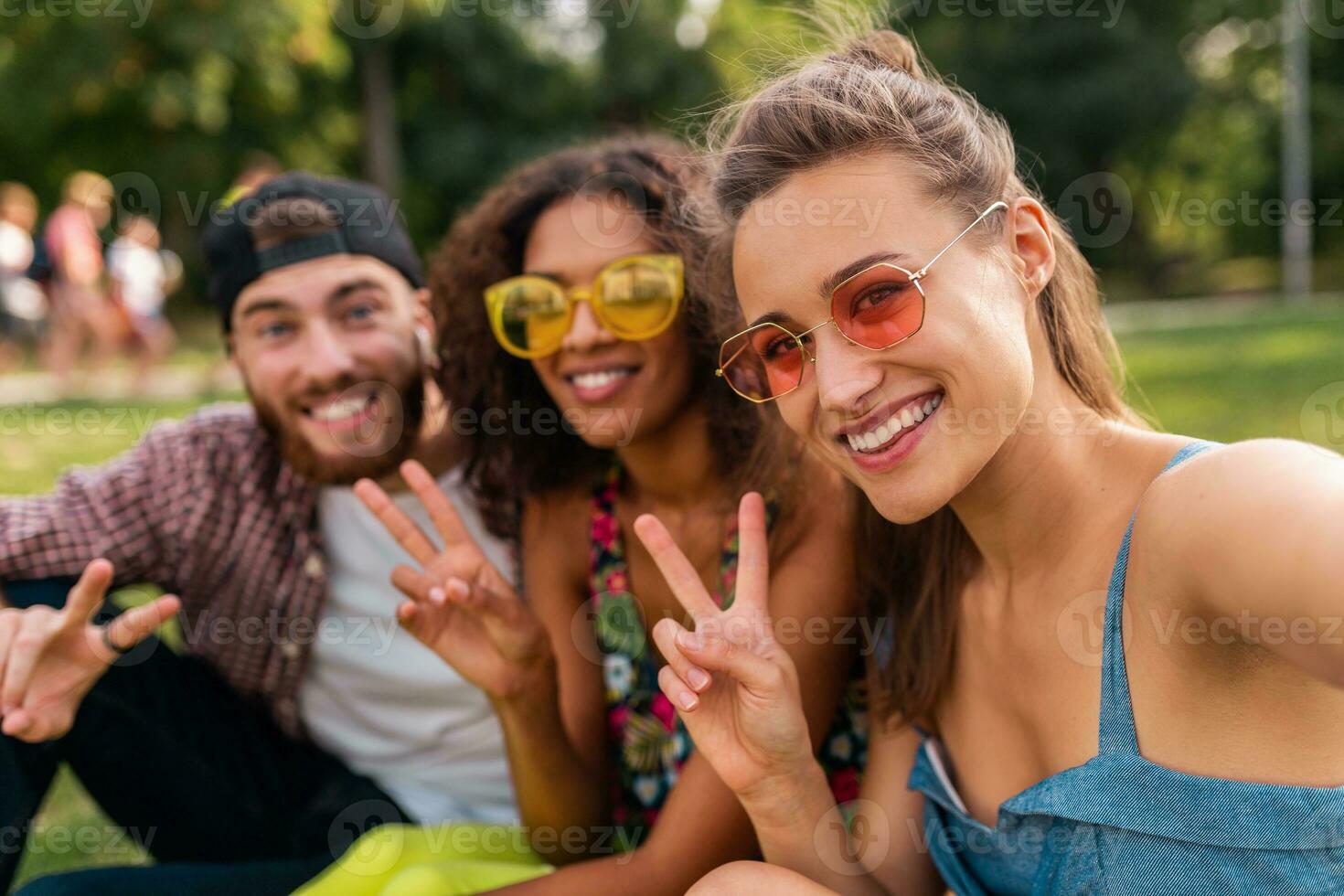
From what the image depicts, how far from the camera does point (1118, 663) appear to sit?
6.33ft

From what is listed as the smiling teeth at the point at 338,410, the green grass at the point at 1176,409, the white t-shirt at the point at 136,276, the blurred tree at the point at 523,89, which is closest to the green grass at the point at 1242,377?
the green grass at the point at 1176,409

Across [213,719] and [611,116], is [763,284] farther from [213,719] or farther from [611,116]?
[611,116]

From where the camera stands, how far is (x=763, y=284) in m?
2.14

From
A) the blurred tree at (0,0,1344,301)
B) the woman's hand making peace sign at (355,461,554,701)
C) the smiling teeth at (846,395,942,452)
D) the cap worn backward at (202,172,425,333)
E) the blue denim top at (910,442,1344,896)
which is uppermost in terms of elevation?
the blurred tree at (0,0,1344,301)

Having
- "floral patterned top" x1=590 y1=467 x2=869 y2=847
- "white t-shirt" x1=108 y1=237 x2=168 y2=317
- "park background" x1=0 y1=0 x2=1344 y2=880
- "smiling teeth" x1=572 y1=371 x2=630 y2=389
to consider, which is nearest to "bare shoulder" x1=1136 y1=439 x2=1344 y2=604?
"floral patterned top" x1=590 y1=467 x2=869 y2=847

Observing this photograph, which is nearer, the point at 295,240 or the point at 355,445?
the point at 355,445

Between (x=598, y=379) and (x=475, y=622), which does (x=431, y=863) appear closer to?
(x=475, y=622)

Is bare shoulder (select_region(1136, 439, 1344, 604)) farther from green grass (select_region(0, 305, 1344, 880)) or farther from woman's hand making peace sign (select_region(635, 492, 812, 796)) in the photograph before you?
green grass (select_region(0, 305, 1344, 880))

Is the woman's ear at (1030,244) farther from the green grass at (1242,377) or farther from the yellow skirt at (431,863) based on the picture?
the yellow skirt at (431,863)

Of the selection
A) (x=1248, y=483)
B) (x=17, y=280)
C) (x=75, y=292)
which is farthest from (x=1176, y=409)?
(x=17, y=280)

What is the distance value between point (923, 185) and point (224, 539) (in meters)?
2.29

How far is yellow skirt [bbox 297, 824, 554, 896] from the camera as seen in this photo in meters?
2.61

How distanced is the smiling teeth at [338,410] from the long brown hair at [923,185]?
129 centimetres

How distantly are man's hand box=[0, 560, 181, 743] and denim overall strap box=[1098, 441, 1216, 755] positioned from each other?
2011mm
